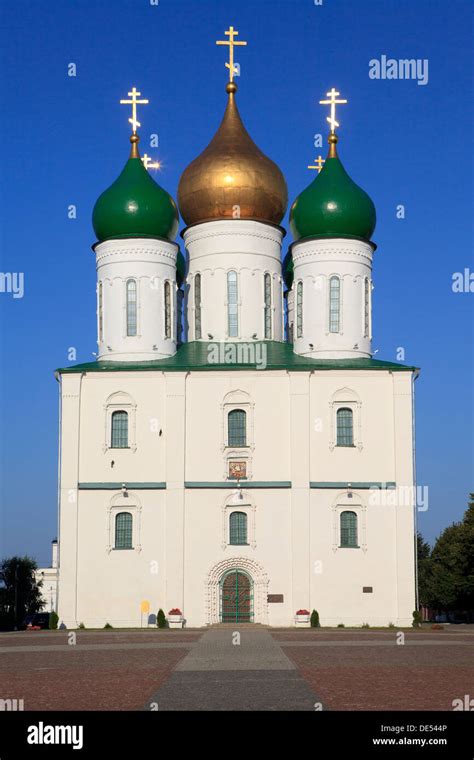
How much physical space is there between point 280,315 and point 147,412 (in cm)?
699

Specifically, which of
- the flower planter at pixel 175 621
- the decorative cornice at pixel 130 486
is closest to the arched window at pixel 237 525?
the decorative cornice at pixel 130 486

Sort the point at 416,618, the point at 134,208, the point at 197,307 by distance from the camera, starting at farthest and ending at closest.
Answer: the point at 197,307, the point at 134,208, the point at 416,618

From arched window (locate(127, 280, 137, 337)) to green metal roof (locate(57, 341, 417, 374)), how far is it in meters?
1.25

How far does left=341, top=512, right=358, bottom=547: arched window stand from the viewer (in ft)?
120

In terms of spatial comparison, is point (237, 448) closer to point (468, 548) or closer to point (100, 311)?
point (100, 311)

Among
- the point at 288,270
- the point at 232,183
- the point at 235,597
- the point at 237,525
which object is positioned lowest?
the point at 235,597

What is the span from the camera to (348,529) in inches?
1441

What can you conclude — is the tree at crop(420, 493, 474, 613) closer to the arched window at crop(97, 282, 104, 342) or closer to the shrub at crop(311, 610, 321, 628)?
the shrub at crop(311, 610, 321, 628)

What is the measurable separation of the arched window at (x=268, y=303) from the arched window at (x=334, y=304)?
8.40 ft

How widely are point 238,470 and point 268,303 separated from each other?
6.97 metres

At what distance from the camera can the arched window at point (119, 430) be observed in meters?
37.2

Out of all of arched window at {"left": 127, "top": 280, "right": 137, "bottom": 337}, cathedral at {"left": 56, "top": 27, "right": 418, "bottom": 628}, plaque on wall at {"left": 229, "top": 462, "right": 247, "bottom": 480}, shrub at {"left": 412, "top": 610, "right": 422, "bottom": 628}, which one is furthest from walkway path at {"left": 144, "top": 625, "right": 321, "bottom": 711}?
arched window at {"left": 127, "top": 280, "right": 137, "bottom": 337}

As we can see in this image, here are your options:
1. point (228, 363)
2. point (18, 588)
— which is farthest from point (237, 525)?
point (18, 588)

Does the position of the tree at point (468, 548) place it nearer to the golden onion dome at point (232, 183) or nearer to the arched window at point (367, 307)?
the arched window at point (367, 307)
